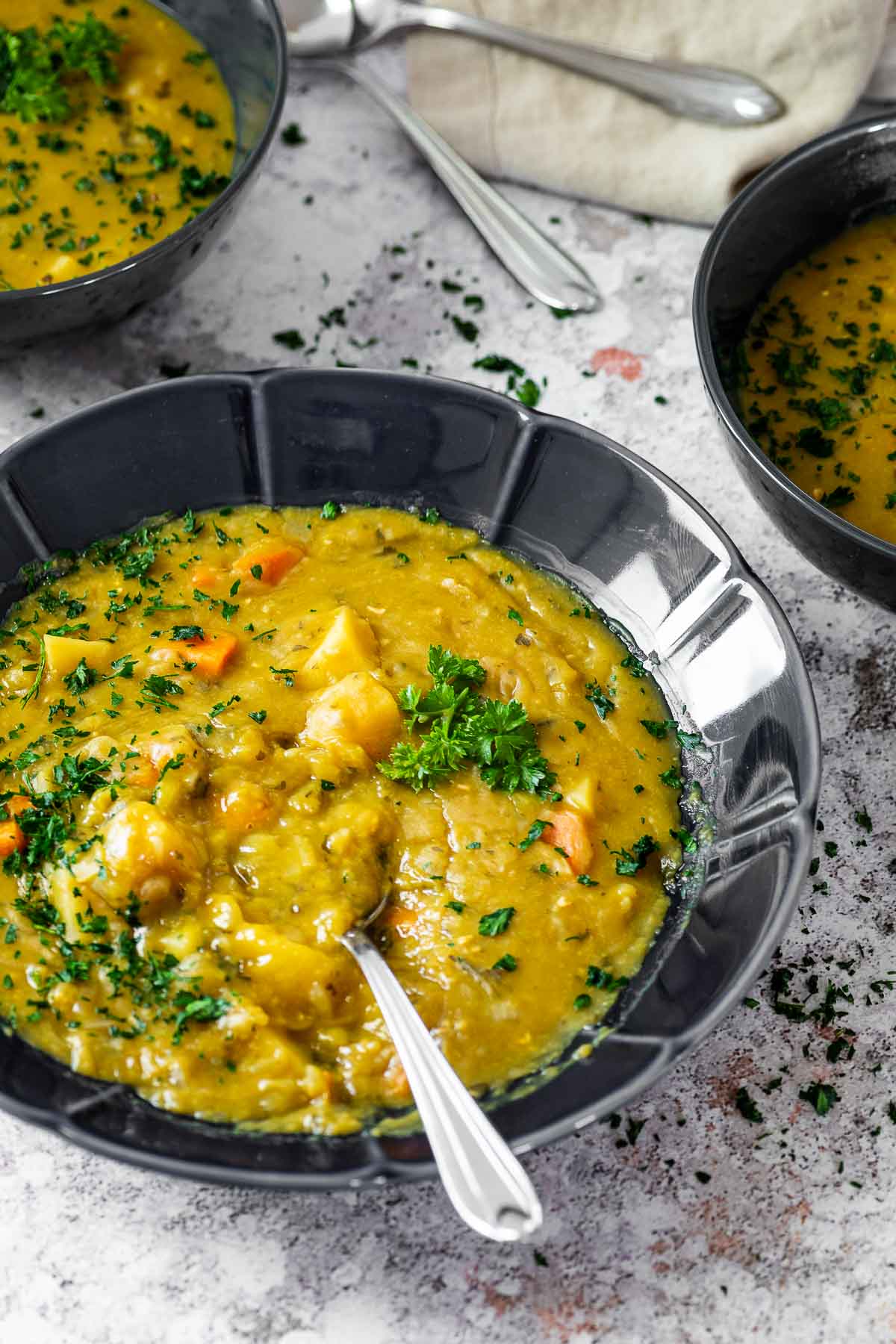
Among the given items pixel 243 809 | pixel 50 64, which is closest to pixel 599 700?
pixel 243 809

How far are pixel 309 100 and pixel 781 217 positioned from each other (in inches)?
85.2

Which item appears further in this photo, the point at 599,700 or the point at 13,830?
the point at 599,700

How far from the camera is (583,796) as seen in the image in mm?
3721

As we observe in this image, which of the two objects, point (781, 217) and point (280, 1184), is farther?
point (781, 217)

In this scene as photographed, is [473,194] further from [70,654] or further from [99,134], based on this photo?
[70,654]

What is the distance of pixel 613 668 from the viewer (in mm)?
4094

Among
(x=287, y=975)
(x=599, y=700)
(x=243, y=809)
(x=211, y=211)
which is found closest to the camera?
(x=287, y=975)

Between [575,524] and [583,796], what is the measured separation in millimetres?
953

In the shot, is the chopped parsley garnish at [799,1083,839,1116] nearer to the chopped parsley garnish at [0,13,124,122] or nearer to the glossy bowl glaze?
the glossy bowl glaze

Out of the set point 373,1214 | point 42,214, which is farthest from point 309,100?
point 373,1214

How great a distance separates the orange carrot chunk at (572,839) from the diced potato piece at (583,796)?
0.03 m

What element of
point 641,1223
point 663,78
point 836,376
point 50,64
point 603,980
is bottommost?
point 641,1223

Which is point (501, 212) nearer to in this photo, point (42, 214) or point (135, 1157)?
point (42, 214)

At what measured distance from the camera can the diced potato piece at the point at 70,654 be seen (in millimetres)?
3908
